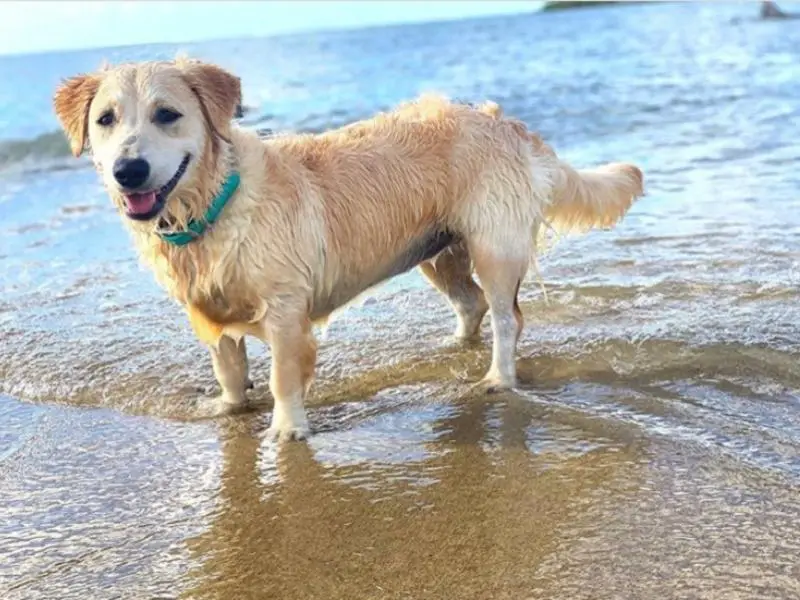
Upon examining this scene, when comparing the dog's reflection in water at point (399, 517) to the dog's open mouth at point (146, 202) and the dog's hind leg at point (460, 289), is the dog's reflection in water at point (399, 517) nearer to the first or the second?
the dog's open mouth at point (146, 202)

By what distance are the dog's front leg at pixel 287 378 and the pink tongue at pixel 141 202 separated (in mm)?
880

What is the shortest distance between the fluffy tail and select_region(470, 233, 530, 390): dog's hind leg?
1.45ft

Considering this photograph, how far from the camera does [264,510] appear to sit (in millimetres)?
3793

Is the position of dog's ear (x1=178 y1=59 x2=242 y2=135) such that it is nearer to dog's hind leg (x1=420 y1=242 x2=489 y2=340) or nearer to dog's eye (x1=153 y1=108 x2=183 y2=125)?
dog's eye (x1=153 y1=108 x2=183 y2=125)

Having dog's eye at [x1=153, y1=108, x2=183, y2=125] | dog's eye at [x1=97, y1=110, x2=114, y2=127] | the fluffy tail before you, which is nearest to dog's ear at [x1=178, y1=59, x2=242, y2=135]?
dog's eye at [x1=153, y1=108, x2=183, y2=125]

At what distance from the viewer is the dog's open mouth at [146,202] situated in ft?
13.3

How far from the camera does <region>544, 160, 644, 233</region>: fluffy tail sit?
558cm

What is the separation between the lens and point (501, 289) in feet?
17.5

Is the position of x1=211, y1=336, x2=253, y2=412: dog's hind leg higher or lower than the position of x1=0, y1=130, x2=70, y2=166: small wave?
higher

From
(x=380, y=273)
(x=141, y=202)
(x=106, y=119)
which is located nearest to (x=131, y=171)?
Result: (x=141, y=202)

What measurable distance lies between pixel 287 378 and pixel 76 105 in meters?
1.62

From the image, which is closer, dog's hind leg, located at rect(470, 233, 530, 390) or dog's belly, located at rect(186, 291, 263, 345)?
dog's belly, located at rect(186, 291, 263, 345)

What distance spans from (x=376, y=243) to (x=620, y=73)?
22.8 m

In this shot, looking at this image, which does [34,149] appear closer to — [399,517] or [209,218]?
[209,218]
